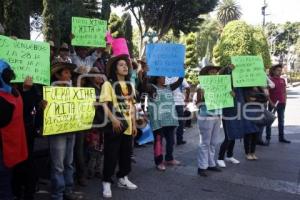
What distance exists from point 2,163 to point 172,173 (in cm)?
297

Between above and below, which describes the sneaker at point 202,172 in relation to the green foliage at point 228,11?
below

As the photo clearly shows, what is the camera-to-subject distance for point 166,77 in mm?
7098

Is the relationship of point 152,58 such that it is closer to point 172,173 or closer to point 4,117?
point 172,173

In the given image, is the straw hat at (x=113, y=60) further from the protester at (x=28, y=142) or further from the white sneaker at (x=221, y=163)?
the white sneaker at (x=221, y=163)

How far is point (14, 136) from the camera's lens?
13.5 feet

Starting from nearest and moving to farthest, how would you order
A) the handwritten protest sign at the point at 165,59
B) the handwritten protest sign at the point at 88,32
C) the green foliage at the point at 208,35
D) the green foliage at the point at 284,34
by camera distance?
the handwritten protest sign at the point at 88,32 < the handwritten protest sign at the point at 165,59 < the green foliage at the point at 208,35 < the green foliage at the point at 284,34

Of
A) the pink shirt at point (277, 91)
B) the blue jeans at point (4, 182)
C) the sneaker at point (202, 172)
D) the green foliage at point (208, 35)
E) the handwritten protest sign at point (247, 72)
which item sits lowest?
the sneaker at point (202, 172)

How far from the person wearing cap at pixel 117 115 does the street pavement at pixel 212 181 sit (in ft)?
1.34

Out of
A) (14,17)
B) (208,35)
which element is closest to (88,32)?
(14,17)

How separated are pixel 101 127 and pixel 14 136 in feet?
4.01

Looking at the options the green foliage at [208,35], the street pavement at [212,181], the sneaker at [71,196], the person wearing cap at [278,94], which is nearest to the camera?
the sneaker at [71,196]

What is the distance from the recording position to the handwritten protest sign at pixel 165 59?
661cm

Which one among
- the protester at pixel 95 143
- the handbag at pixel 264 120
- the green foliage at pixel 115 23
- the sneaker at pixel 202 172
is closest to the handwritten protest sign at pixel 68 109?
the protester at pixel 95 143

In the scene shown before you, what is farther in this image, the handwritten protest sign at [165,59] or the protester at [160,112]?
the handwritten protest sign at [165,59]
